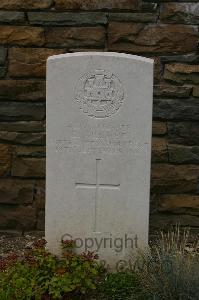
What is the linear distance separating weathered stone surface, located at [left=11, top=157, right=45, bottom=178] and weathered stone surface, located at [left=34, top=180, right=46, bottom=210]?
0.24 feet

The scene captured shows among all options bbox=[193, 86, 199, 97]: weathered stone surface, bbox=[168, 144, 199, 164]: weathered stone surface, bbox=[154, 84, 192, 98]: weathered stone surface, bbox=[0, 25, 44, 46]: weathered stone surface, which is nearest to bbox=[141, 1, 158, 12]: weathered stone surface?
bbox=[154, 84, 192, 98]: weathered stone surface

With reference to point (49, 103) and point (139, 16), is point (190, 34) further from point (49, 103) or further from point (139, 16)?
point (49, 103)

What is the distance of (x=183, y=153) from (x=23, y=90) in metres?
1.49

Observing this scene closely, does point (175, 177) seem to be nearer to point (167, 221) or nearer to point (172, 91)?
point (167, 221)

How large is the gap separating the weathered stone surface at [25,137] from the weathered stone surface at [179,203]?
3.83 ft

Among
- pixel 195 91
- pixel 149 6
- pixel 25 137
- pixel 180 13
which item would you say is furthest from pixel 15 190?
pixel 180 13

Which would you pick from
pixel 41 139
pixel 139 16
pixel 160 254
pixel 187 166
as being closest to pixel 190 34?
pixel 139 16

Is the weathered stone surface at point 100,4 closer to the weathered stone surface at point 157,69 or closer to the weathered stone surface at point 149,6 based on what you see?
the weathered stone surface at point 149,6

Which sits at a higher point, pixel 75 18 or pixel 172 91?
pixel 75 18

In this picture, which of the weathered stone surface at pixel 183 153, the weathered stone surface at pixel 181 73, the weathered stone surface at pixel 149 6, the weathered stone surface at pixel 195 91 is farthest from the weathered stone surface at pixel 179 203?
the weathered stone surface at pixel 149 6

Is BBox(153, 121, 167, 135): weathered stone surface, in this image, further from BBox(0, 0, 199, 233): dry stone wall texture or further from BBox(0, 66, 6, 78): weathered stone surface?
BBox(0, 66, 6, 78): weathered stone surface

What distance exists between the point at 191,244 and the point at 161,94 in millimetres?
1325

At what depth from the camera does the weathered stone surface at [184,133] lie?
16.5 ft

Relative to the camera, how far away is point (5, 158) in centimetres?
509
